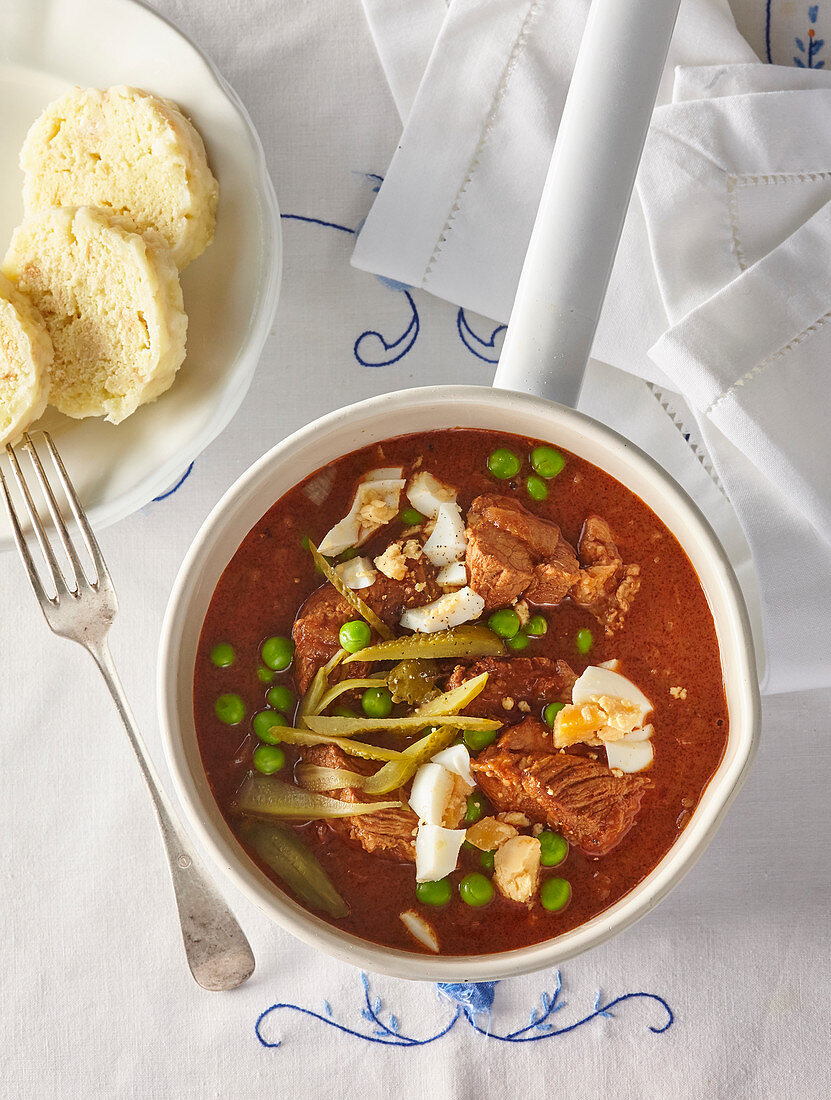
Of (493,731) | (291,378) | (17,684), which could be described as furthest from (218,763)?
(291,378)

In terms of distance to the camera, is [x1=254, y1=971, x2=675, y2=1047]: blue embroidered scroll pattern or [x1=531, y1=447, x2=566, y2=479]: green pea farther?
[x1=254, y1=971, x2=675, y2=1047]: blue embroidered scroll pattern

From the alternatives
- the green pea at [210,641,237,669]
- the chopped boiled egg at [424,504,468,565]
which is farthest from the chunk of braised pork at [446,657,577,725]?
the green pea at [210,641,237,669]

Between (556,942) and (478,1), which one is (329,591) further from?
(478,1)

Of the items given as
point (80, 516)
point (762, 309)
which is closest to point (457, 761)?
point (80, 516)

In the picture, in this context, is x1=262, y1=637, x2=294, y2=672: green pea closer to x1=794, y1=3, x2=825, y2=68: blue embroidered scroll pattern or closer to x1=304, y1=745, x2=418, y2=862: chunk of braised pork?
x1=304, y1=745, x2=418, y2=862: chunk of braised pork

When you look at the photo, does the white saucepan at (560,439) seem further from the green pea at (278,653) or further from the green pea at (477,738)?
the green pea at (477,738)

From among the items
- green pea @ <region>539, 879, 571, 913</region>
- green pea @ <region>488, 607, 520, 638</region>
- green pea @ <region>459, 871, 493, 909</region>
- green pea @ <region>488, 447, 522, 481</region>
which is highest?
green pea @ <region>488, 447, 522, 481</region>

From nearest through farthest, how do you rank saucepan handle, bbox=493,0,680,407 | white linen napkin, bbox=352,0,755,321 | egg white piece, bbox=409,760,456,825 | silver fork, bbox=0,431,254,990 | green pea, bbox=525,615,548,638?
saucepan handle, bbox=493,0,680,407, egg white piece, bbox=409,760,456,825, green pea, bbox=525,615,548,638, silver fork, bbox=0,431,254,990, white linen napkin, bbox=352,0,755,321
